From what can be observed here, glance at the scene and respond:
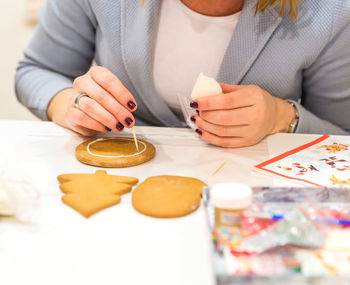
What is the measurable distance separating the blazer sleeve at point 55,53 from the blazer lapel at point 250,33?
35 cm

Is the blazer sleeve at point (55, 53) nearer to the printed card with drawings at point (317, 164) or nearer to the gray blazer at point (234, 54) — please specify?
the gray blazer at point (234, 54)

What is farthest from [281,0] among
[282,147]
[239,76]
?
[282,147]

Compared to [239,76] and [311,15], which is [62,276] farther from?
[311,15]

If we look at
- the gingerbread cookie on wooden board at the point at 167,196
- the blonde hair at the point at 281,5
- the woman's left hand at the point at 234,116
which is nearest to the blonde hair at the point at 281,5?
the blonde hair at the point at 281,5

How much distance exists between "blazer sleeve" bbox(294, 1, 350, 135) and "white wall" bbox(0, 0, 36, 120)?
4.68 feet

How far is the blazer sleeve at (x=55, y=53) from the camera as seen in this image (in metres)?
1.13

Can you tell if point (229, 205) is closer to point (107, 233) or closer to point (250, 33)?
point (107, 233)

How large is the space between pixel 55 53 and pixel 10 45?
1087 millimetres

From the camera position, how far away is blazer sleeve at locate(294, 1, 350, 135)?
40.2 inches

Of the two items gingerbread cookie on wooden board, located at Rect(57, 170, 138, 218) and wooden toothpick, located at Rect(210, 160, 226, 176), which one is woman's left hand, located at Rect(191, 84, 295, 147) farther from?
gingerbread cookie on wooden board, located at Rect(57, 170, 138, 218)

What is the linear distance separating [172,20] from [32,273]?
703 millimetres

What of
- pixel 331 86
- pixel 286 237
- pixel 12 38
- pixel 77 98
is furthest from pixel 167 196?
pixel 12 38

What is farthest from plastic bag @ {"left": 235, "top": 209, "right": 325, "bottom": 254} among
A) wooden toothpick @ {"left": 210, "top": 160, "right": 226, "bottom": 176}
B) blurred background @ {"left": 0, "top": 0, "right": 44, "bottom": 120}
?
blurred background @ {"left": 0, "top": 0, "right": 44, "bottom": 120}

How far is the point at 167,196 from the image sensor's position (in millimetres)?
706
